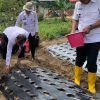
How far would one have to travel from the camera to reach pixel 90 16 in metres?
5.33

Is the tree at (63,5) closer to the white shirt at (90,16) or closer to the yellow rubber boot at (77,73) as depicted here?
the yellow rubber boot at (77,73)

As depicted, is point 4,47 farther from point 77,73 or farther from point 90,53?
point 90,53

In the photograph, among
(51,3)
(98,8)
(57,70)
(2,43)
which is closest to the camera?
(98,8)

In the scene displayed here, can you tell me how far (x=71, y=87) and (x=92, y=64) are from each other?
1.63 ft

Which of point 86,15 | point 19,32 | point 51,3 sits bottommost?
point 51,3

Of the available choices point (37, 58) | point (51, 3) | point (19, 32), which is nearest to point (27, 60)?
point (37, 58)

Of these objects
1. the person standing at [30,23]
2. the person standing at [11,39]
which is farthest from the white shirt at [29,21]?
the person standing at [11,39]

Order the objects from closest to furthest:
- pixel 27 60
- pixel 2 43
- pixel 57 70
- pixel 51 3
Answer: pixel 2 43 → pixel 57 70 → pixel 27 60 → pixel 51 3

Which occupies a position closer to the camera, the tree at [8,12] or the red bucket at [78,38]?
the red bucket at [78,38]

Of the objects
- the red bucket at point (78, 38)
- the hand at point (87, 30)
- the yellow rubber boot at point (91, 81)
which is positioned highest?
the hand at point (87, 30)

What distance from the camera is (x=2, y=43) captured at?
695cm

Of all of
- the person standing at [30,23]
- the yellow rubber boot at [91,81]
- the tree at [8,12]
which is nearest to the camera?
the yellow rubber boot at [91,81]

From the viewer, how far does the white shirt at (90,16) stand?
5285mm

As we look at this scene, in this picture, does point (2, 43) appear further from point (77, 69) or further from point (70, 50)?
point (70, 50)
